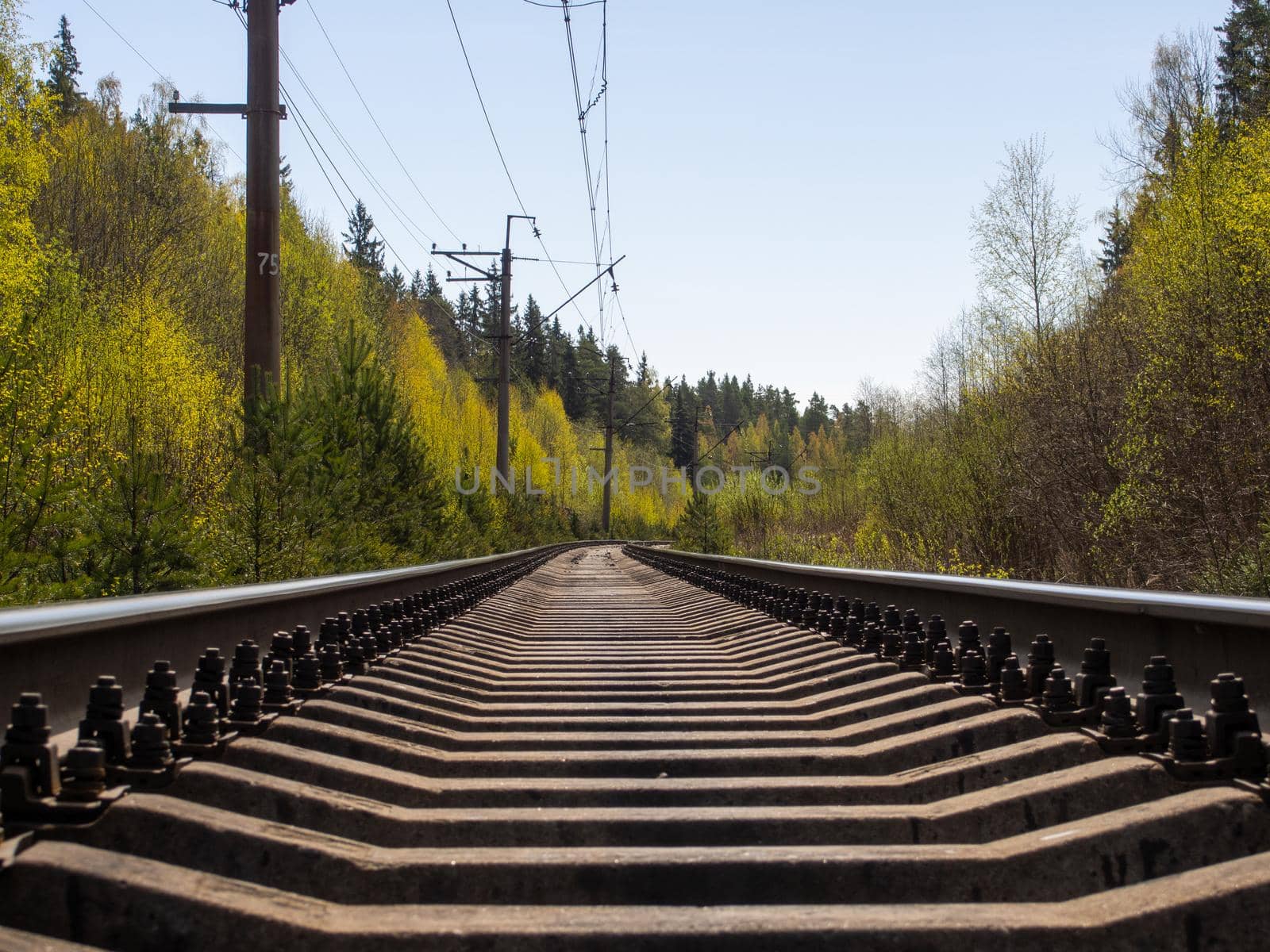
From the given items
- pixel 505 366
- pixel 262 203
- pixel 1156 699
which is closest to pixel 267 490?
pixel 262 203

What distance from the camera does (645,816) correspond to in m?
2.87

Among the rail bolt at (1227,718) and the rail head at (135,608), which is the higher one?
the rail head at (135,608)

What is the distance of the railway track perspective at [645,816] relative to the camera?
2.04m

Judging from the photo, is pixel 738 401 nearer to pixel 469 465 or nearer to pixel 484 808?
pixel 469 465

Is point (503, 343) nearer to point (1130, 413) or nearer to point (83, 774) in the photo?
point (1130, 413)

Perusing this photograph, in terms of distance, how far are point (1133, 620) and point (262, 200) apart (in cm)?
911

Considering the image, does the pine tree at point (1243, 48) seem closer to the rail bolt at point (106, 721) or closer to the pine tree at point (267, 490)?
the pine tree at point (267, 490)

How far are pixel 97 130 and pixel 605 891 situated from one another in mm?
37751

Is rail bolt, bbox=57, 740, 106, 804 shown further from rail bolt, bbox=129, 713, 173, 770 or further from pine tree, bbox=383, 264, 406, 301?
pine tree, bbox=383, 264, 406, 301

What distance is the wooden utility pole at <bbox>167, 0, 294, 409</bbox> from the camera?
409 inches

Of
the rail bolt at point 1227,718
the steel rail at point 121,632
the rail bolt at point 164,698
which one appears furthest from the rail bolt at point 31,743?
the rail bolt at point 1227,718

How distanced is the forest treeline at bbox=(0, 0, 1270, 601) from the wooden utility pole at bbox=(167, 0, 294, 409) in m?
0.47

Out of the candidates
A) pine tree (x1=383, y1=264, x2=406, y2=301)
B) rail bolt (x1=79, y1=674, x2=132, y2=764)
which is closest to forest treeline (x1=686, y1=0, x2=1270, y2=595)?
rail bolt (x1=79, y1=674, x2=132, y2=764)

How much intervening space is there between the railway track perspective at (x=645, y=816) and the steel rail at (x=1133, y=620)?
0.27 ft
